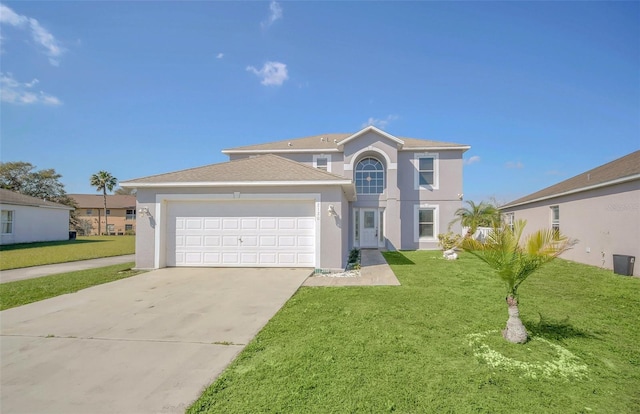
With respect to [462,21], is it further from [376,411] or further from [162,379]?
[162,379]

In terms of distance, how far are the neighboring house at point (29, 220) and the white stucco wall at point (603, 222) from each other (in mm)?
35843

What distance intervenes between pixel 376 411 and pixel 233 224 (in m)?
8.81

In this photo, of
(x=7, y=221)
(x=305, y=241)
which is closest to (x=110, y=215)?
(x=7, y=221)

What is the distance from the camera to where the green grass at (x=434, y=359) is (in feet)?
9.12

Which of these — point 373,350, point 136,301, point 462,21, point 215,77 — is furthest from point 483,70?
point 136,301

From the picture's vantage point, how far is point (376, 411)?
263 centimetres

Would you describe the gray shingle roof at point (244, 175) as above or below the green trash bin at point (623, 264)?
above

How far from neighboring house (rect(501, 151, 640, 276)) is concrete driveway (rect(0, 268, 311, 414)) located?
12.3 m

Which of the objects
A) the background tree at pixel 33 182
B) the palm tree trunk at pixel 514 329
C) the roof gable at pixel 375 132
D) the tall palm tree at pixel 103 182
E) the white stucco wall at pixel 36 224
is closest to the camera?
the palm tree trunk at pixel 514 329

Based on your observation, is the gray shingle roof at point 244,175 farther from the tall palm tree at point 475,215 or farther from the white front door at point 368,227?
the tall palm tree at point 475,215

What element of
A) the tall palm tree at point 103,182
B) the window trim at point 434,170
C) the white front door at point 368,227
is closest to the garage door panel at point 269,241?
the white front door at point 368,227

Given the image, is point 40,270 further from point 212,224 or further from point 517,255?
point 517,255

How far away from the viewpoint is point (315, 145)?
707 inches

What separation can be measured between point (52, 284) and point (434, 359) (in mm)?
→ 10305
